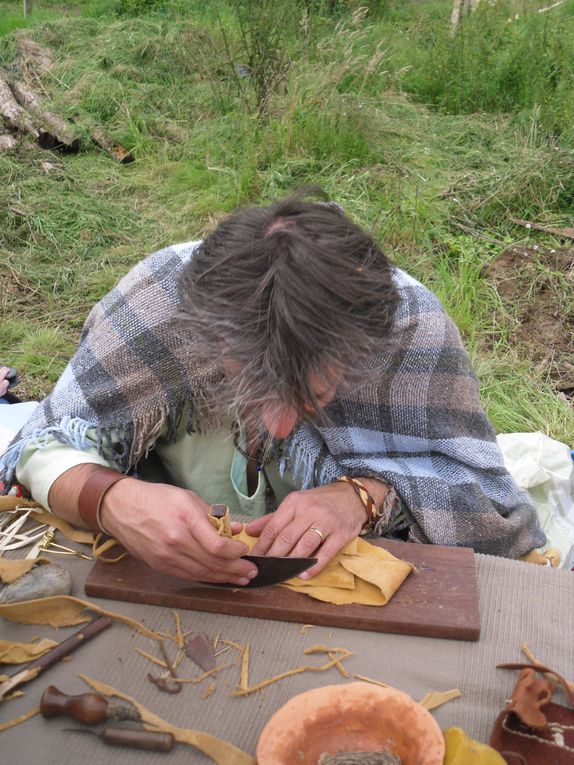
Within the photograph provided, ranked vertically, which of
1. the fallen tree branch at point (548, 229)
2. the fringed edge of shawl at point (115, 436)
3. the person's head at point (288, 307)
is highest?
the person's head at point (288, 307)

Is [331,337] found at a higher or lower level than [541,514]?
higher

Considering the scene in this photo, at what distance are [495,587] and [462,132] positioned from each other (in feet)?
13.5

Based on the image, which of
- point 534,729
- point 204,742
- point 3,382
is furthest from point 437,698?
point 3,382

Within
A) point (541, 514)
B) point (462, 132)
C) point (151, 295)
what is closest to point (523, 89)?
point (462, 132)

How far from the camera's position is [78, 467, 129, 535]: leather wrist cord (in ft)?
5.25

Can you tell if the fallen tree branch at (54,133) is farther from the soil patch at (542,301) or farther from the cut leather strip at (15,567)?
the cut leather strip at (15,567)

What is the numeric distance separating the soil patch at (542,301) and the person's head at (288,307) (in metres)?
2.16

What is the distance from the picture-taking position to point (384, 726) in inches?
46.2

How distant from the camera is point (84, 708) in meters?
1.23

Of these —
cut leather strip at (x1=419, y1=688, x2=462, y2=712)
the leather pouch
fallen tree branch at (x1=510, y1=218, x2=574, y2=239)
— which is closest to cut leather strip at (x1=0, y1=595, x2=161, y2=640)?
cut leather strip at (x1=419, y1=688, x2=462, y2=712)

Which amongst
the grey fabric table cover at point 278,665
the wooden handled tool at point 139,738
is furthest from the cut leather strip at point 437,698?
the wooden handled tool at point 139,738

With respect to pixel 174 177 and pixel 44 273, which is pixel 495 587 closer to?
pixel 44 273

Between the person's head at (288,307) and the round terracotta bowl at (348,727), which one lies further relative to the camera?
the person's head at (288,307)

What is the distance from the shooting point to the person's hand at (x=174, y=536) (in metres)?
1.43
